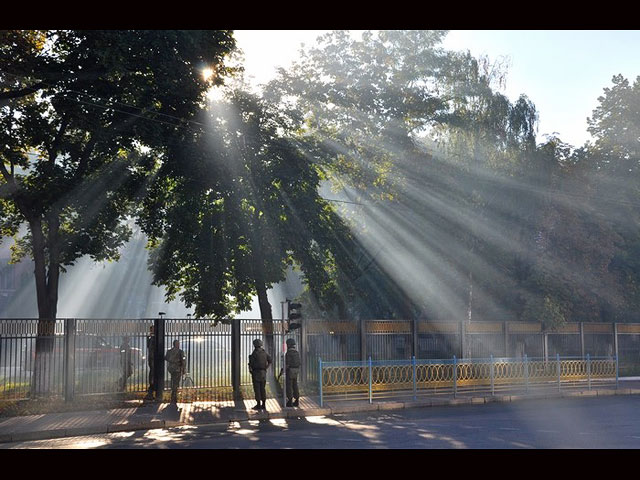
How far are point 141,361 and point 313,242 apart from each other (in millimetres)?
8077

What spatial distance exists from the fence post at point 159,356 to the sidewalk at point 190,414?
4.02 ft

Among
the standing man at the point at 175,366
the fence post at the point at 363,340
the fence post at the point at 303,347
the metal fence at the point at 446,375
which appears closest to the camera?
the standing man at the point at 175,366

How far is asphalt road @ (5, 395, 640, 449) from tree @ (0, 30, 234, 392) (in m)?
7.90

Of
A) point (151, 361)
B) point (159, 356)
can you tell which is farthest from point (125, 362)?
point (159, 356)

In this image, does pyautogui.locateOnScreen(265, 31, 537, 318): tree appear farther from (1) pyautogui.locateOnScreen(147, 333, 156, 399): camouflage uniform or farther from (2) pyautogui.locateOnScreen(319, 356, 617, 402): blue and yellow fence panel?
(1) pyautogui.locateOnScreen(147, 333, 156, 399): camouflage uniform

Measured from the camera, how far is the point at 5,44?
70.2 feet

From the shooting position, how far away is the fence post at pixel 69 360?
22.7 meters

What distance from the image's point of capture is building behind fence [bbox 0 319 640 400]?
2272 centimetres

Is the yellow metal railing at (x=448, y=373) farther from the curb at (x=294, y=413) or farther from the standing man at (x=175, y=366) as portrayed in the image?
the standing man at (x=175, y=366)

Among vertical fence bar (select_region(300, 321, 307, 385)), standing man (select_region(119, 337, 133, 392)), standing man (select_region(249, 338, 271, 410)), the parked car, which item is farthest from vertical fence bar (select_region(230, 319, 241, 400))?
standing man (select_region(249, 338, 271, 410))

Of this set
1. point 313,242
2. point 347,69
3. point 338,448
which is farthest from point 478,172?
point 338,448

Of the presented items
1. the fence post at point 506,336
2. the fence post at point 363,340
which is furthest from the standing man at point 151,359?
the fence post at point 506,336

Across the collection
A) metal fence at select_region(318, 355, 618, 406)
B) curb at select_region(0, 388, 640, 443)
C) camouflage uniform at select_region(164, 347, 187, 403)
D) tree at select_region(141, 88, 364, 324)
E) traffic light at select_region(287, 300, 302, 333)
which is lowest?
curb at select_region(0, 388, 640, 443)
